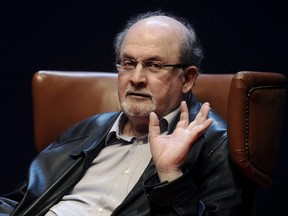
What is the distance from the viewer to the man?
1196 mm

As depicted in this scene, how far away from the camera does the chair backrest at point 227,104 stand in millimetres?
1123

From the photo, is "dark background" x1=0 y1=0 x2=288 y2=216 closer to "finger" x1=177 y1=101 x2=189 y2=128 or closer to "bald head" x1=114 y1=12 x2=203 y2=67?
"bald head" x1=114 y1=12 x2=203 y2=67

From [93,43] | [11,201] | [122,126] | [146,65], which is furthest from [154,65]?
[93,43]

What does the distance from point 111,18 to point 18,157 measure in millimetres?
902

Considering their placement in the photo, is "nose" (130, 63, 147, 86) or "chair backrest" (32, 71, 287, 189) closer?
"chair backrest" (32, 71, 287, 189)

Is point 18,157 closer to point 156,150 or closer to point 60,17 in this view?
point 60,17

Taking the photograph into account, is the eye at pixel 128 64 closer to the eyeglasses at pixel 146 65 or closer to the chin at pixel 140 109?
the eyeglasses at pixel 146 65

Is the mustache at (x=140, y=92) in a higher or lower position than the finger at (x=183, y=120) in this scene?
higher

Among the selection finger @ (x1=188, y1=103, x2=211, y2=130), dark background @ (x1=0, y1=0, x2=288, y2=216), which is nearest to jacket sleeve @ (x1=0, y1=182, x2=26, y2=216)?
finger @ (x1=188, y1=103, x2=211, y2=130)

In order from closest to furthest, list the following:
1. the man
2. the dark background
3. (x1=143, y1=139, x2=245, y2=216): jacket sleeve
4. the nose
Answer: (x1=143, y1=139, x2=245, y2=216): jacket sleeve < the man < the nose < the dark background

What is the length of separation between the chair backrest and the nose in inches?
10.7

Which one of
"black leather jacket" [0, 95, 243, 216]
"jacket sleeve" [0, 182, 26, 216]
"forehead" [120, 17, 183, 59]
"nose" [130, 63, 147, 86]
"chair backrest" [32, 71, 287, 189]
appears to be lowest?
"jacket sleeve" [0, 182, 26, 216]

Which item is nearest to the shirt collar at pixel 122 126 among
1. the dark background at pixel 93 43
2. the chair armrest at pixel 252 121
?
the chair armrest at pixel 252 121

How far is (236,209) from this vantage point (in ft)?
3.86
